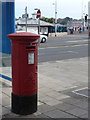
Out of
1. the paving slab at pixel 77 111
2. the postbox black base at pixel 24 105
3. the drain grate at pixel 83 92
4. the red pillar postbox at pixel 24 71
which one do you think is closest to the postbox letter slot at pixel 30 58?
the red pillar postbox at pixel 24 71

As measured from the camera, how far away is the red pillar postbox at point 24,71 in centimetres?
511

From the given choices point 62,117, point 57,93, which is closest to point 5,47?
point 57,93

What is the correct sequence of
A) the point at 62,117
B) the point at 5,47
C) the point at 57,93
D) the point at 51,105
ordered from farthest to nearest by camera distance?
the point at 5,47 → the point at 57,93 → the point at 51,105 → the point at 62,117

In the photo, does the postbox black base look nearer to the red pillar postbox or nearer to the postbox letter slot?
the red pillar postbox

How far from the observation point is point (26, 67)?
201 inches

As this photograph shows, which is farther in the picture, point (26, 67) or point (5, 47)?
point (5, 47)

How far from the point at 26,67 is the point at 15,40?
0.61 m

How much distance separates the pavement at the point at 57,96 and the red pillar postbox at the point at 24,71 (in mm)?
210

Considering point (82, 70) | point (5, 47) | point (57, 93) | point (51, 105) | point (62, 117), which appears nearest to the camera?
point (62, 117)

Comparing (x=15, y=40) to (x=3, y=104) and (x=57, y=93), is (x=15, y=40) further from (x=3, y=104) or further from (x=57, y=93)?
(x=57, y=93)

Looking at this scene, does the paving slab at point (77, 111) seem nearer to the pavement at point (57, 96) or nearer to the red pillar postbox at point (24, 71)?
the pavement at point (57, 96)

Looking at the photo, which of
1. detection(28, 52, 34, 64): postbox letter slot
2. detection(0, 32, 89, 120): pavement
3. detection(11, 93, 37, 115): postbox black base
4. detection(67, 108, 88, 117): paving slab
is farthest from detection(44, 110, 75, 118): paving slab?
detection(28, 52, 34, 64): postbox letter slot

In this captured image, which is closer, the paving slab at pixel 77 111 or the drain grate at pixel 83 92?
the paving slab at pixel 77 111

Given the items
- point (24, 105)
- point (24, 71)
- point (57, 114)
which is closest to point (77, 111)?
point (57, 114)
